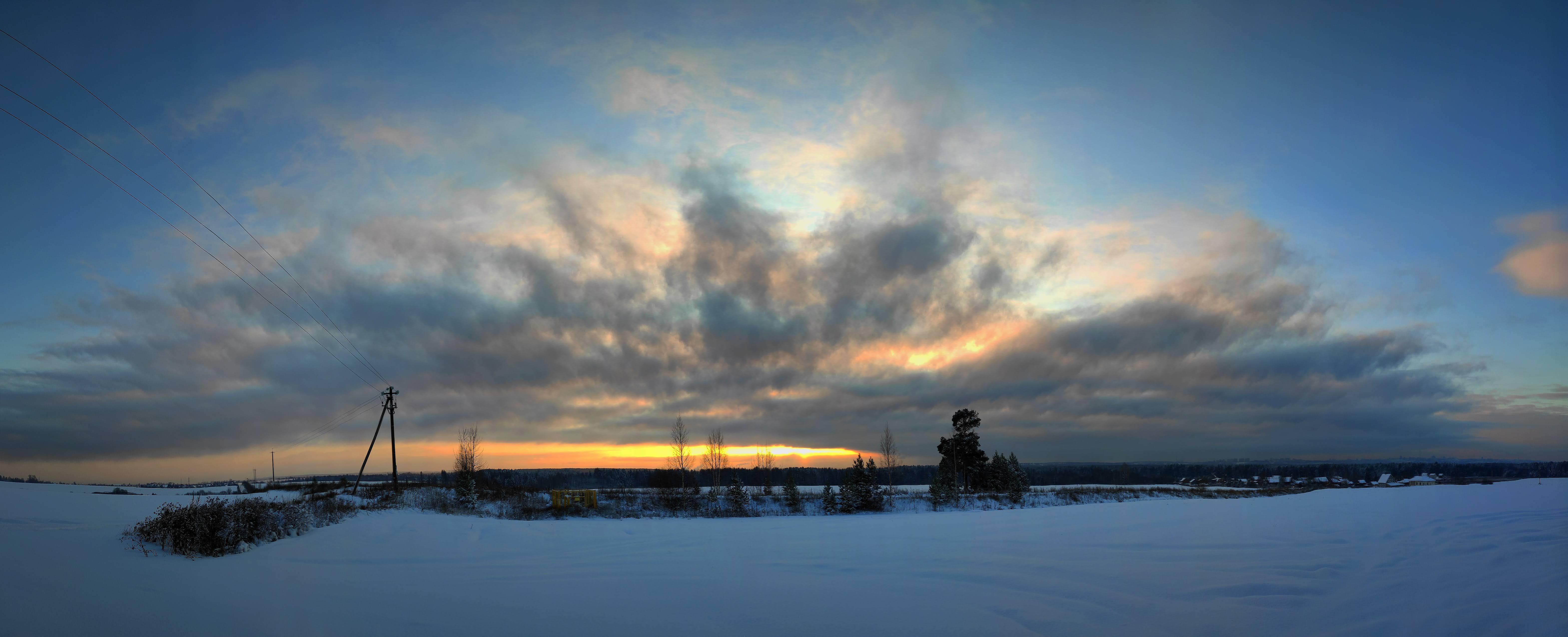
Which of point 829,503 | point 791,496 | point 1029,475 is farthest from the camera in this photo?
point 1029,475

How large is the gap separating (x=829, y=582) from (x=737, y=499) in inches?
1278

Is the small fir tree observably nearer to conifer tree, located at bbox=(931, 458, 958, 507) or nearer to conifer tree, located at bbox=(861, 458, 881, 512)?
conifer tree, located at bbox=(861, 458, 881, 512)

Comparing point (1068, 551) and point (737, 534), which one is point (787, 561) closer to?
point (1068, 551)

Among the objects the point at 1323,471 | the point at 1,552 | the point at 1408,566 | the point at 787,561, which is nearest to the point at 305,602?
the point at 1,552

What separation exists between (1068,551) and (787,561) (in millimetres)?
5702

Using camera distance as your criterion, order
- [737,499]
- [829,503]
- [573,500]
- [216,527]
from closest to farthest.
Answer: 1. [216,527]
2. [573,500]
3. [737,499]
4. [829,503]

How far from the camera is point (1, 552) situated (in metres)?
10.5

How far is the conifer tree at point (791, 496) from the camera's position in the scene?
140ft

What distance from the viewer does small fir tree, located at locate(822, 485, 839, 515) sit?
41344mm

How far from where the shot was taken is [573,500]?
132 ft

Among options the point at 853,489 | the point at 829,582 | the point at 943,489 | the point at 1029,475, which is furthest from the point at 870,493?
the point at 1029,475

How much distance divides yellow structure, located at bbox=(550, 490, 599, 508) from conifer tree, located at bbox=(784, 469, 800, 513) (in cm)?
1246

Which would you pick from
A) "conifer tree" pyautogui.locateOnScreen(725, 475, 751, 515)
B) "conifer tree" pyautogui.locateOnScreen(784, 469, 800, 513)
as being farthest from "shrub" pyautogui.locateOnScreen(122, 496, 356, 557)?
"conifer tree" pyautogui.locateOnScreen(784, 469, 800, 513)

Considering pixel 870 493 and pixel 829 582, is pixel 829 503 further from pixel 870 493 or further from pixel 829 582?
pixel 829 582
